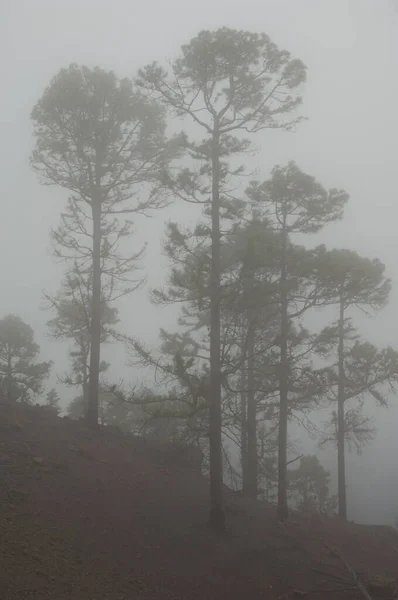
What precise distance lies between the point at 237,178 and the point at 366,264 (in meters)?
6.58

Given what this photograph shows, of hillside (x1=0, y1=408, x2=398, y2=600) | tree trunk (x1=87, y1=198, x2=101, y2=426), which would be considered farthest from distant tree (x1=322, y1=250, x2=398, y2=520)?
tree trunk (x1=87, y1=198, x2=101, y2=426)

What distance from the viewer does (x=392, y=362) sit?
56.9ft

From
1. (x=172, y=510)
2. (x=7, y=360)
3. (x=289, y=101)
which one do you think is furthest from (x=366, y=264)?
(x=7, y=360)

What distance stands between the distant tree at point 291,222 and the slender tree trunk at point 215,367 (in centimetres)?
284

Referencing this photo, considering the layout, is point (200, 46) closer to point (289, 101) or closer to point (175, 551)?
point (289, 101)

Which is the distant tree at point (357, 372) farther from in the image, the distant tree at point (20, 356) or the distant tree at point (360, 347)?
the distant tree at point (20, 356)

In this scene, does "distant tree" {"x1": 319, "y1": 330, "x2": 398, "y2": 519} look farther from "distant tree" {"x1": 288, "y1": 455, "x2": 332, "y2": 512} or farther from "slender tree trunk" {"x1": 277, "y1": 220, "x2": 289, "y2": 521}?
"distant tree" {"x1": 288, "y1": 455, "x2": 332, "y2": 512}

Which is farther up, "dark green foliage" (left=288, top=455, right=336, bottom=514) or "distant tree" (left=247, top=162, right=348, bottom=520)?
"distant tree" (left=247, top=162, right=348, bottom=520)

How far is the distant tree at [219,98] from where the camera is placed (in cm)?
1188

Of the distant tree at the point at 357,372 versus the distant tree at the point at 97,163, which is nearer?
the distant tree at the point at 97,163

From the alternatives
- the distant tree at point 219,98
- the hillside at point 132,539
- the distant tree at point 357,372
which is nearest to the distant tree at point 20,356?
the hillside at point 132,539

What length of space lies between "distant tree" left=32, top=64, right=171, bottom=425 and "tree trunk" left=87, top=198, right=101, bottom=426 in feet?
0.12

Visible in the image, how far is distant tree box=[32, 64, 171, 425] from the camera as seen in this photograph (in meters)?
15.7

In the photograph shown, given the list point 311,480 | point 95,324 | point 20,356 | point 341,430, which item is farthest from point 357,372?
point 20,356
